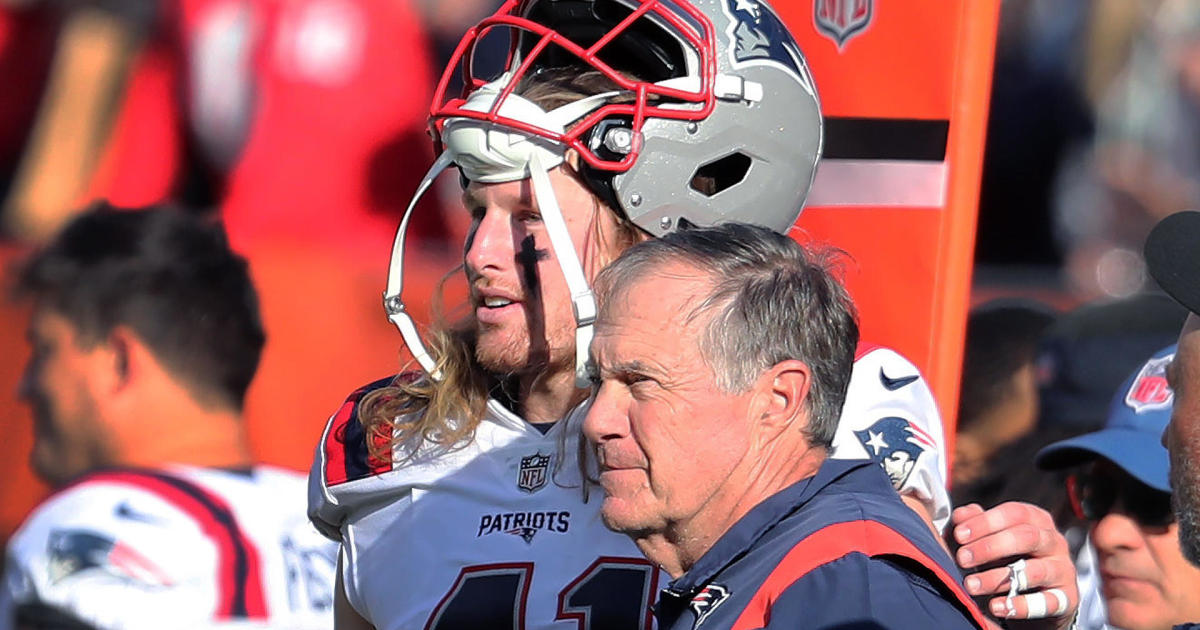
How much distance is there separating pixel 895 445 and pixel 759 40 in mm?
645

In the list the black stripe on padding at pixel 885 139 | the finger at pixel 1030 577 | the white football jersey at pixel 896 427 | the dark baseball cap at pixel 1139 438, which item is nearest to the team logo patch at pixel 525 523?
the white football jersey at pixel 896 427

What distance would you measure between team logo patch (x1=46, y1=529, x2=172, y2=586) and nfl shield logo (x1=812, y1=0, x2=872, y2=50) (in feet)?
6.20

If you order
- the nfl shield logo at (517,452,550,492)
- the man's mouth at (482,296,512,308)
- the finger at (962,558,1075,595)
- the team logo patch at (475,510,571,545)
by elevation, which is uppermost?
the man's mouth at (482,296,512,308)

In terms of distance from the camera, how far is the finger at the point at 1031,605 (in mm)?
1812

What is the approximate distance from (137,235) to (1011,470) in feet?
8.34

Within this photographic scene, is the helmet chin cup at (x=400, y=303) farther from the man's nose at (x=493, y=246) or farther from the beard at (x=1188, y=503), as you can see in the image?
the beard at (x=1188, y=503)

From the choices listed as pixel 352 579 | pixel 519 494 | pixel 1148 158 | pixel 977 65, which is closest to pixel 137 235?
pixel 352 579

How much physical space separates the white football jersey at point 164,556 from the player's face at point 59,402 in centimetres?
6

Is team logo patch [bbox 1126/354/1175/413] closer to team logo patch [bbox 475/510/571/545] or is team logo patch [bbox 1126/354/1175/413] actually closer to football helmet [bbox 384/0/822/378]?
football helmet [bbox 384/0/822/378]

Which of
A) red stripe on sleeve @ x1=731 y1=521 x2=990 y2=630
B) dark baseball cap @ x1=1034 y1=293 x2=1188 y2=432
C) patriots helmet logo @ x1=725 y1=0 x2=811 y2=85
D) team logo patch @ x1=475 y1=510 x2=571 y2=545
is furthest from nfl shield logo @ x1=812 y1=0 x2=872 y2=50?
dark baseball cap @ x1=1034 y1=293 x2=1188 y2=432

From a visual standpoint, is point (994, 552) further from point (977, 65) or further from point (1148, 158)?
point (1148, 158)

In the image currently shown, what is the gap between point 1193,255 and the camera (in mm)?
1828

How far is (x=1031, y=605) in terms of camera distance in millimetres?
1816

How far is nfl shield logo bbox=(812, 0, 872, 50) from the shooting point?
288 cm
